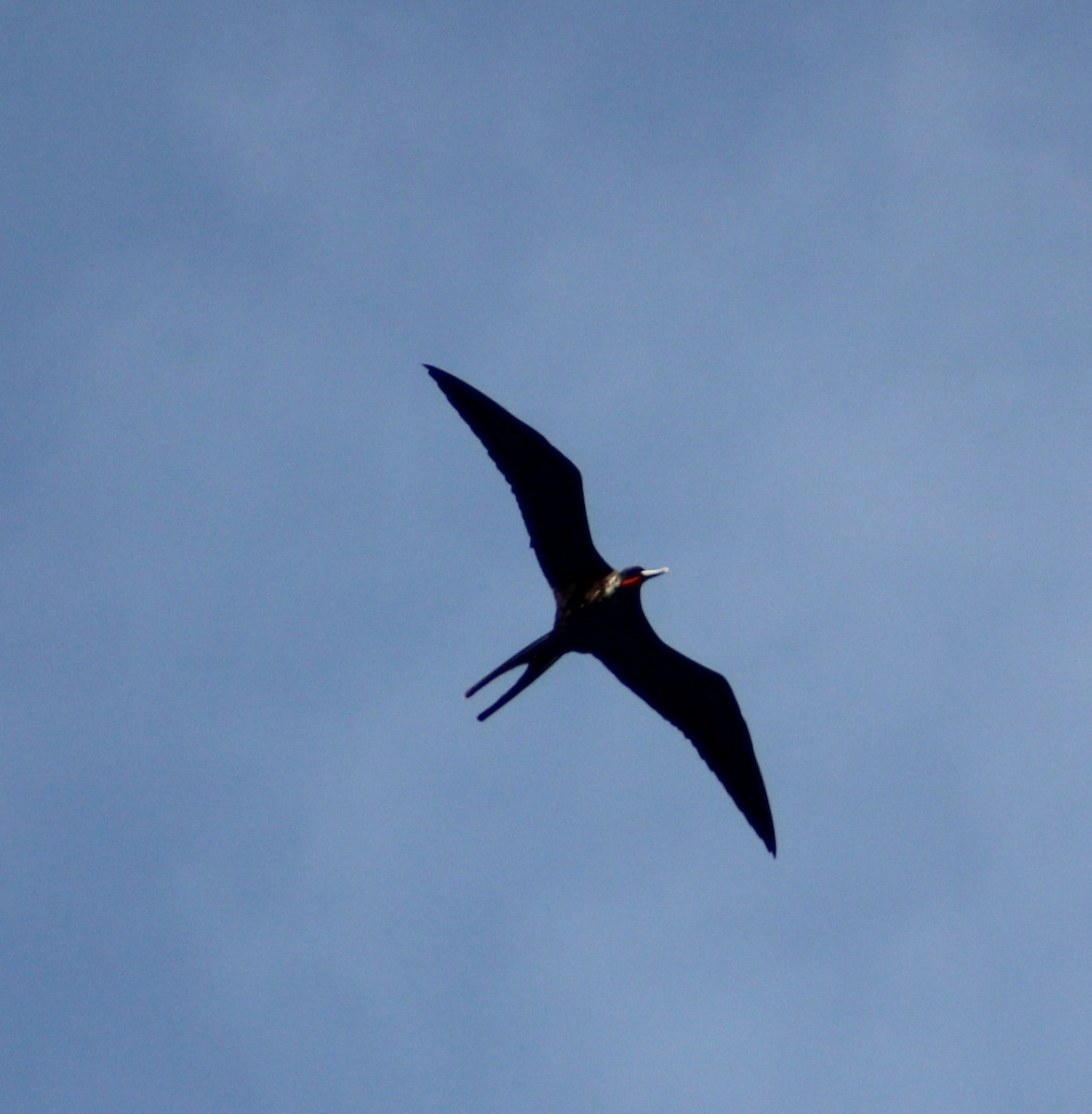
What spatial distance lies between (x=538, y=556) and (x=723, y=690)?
260 centimetres

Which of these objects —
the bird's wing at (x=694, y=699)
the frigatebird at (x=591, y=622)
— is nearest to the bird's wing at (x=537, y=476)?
the frigatebird at (x=591, y=622)

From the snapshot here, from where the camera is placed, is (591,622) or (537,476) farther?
(591,622)

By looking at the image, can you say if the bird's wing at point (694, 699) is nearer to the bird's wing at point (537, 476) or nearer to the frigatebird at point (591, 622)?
the frigatebird at point (591, 622)

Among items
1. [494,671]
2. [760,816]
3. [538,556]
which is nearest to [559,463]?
[538,556]

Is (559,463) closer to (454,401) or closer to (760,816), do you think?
(454,401)

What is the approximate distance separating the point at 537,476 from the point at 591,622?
1.80m

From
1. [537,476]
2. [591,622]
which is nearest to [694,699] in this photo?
[591,622]

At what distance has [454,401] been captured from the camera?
14.7m

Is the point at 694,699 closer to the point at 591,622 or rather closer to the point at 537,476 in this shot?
the point at 591,622

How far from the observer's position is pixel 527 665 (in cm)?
1491

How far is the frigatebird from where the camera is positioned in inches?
578

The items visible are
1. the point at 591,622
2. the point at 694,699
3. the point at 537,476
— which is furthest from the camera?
the point at 694,699

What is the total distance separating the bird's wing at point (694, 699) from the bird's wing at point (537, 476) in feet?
3.18

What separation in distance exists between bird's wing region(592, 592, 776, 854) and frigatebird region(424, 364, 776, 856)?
11mm
